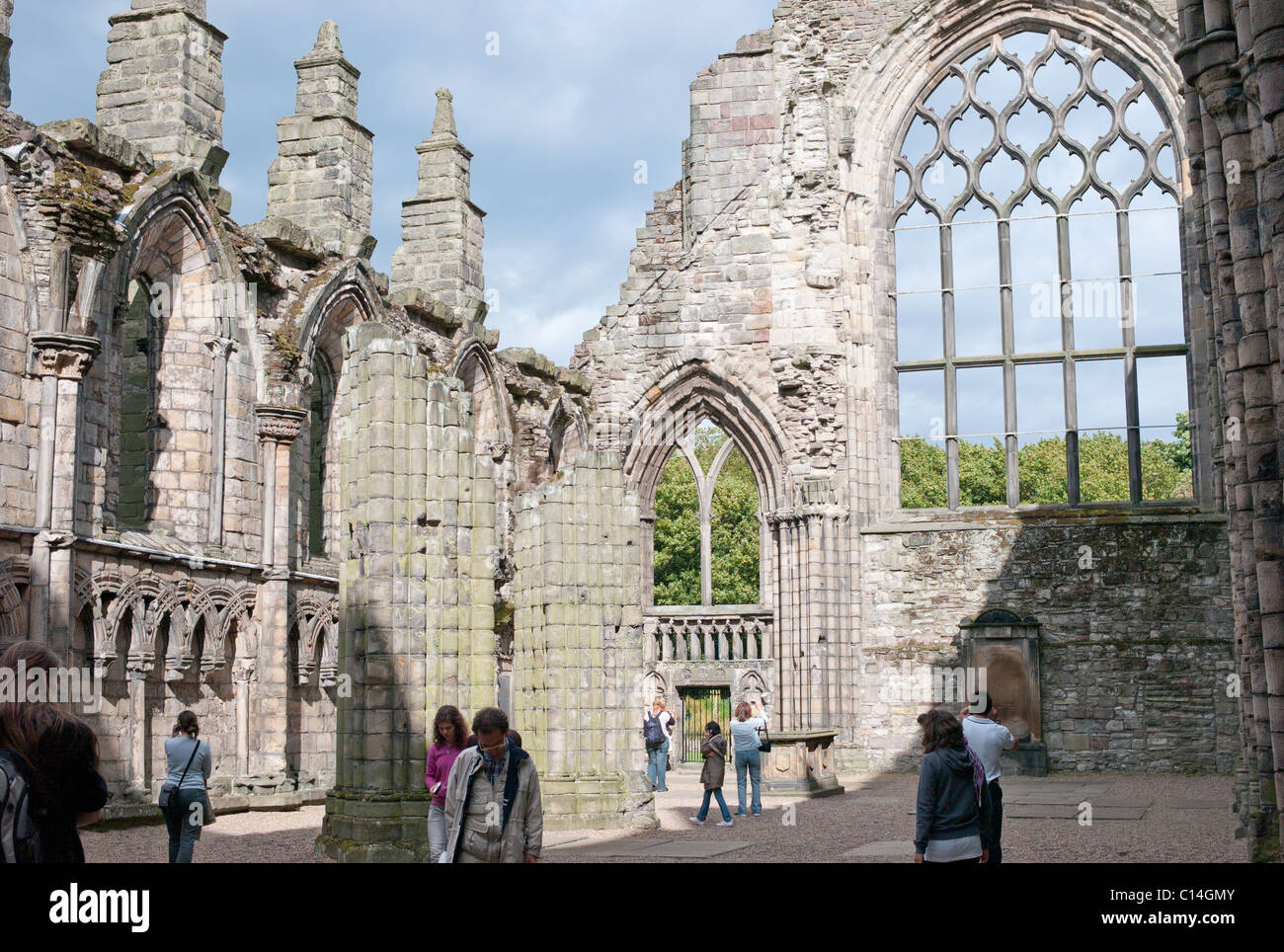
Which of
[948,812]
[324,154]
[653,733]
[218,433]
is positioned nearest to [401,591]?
[948,812]

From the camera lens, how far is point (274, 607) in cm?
1519

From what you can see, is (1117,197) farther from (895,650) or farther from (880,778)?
(880,778)

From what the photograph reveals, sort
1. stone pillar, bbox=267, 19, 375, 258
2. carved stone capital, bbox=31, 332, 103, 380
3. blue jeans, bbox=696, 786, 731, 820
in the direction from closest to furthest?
carved stone capital, bbox=31, 332, 103, 380, blue jeans, bbox=696, 786, 731, 820, stone pillar, bbox=267, 19, 375, 258

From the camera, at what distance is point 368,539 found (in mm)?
9758

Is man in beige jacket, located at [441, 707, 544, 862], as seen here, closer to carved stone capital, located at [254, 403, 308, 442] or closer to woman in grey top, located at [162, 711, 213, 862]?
woman in grey top, located at [162, 711, 213, 862]

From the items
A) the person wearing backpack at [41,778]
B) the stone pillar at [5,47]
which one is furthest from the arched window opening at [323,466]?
the person wearing backpack at [41,778]

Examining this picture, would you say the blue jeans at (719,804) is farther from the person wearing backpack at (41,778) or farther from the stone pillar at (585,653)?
the person wearing backpack at (41,778)

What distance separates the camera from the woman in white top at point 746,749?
13.2m

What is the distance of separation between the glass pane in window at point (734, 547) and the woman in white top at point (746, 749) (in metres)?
24.9

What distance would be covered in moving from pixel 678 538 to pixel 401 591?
100 ft

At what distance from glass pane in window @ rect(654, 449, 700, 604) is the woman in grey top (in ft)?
104

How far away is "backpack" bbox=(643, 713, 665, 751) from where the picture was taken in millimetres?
16219

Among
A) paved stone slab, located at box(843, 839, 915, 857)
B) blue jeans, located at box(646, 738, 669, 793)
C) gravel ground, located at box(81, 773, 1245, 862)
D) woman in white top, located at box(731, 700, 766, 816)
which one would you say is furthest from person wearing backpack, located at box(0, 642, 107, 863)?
blue jeans, located at box(646, 738, 669, 793)
